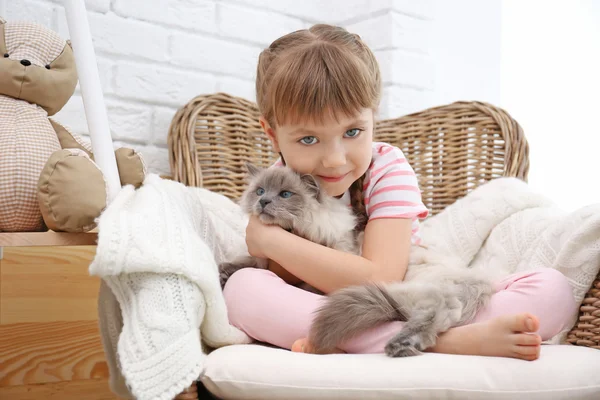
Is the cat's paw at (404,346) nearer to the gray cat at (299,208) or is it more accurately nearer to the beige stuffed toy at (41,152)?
the gray cat at (299,208)

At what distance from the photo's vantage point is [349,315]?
3.17ft

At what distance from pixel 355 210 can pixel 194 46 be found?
83cm

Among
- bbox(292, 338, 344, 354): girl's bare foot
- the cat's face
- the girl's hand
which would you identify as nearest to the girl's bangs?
the cat's face

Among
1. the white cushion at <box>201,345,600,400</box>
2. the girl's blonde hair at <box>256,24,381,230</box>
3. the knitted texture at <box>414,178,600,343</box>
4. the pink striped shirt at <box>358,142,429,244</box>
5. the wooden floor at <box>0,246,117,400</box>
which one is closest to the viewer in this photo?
the white cushion at <box>201,345,600,400</box>

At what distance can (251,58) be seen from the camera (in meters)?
2.00

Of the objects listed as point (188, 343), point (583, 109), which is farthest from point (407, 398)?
point (583, 109)

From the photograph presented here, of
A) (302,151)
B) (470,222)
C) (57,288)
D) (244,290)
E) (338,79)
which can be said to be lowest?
(57,288)

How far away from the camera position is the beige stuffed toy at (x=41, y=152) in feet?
3.28

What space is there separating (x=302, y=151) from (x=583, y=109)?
141cm

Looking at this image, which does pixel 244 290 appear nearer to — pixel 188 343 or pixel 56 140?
pixel 188 343

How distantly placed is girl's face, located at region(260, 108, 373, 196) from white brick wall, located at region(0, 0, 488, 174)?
641 millimetres

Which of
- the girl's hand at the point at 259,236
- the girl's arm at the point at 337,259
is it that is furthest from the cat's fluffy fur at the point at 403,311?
the girl's hand at the point at 259,236

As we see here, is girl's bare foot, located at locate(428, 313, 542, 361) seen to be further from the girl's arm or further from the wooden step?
the wooden step

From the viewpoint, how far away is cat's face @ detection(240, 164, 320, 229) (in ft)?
4.06
